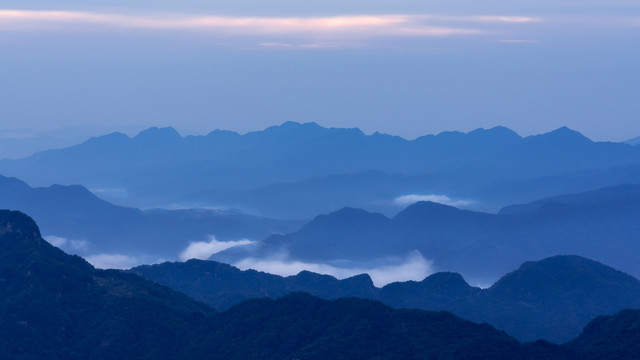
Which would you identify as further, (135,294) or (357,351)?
(135,294)

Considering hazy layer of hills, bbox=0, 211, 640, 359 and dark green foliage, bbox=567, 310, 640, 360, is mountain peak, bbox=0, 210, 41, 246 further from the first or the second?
dark green foliage, bbox=567, 310, 640, 360

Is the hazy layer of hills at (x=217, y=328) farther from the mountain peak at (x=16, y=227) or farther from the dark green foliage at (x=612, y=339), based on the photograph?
the mountain peak at (x=16, y=227)

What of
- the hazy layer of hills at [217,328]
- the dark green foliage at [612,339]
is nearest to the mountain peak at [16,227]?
the hazy layer of hills at [217,328]

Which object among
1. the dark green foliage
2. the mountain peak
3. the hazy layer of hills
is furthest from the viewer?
the mountain peak

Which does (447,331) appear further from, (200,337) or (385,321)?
(200,337)

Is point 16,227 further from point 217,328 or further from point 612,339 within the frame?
point 612,339

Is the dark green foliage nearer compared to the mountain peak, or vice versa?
the dark green foliage

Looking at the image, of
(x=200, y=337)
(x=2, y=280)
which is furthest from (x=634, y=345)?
(x=2, y=280)

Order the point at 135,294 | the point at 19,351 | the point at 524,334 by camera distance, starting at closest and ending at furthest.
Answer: the point at 19,351 → the point at 135,294 → the point at 524,334

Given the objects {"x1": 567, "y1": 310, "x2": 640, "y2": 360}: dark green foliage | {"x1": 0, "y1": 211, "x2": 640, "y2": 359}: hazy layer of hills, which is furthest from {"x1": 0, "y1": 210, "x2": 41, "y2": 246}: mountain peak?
{"x1": 567, "y1": 310, "x2": 640, "y2": 360}: dark green foliage
